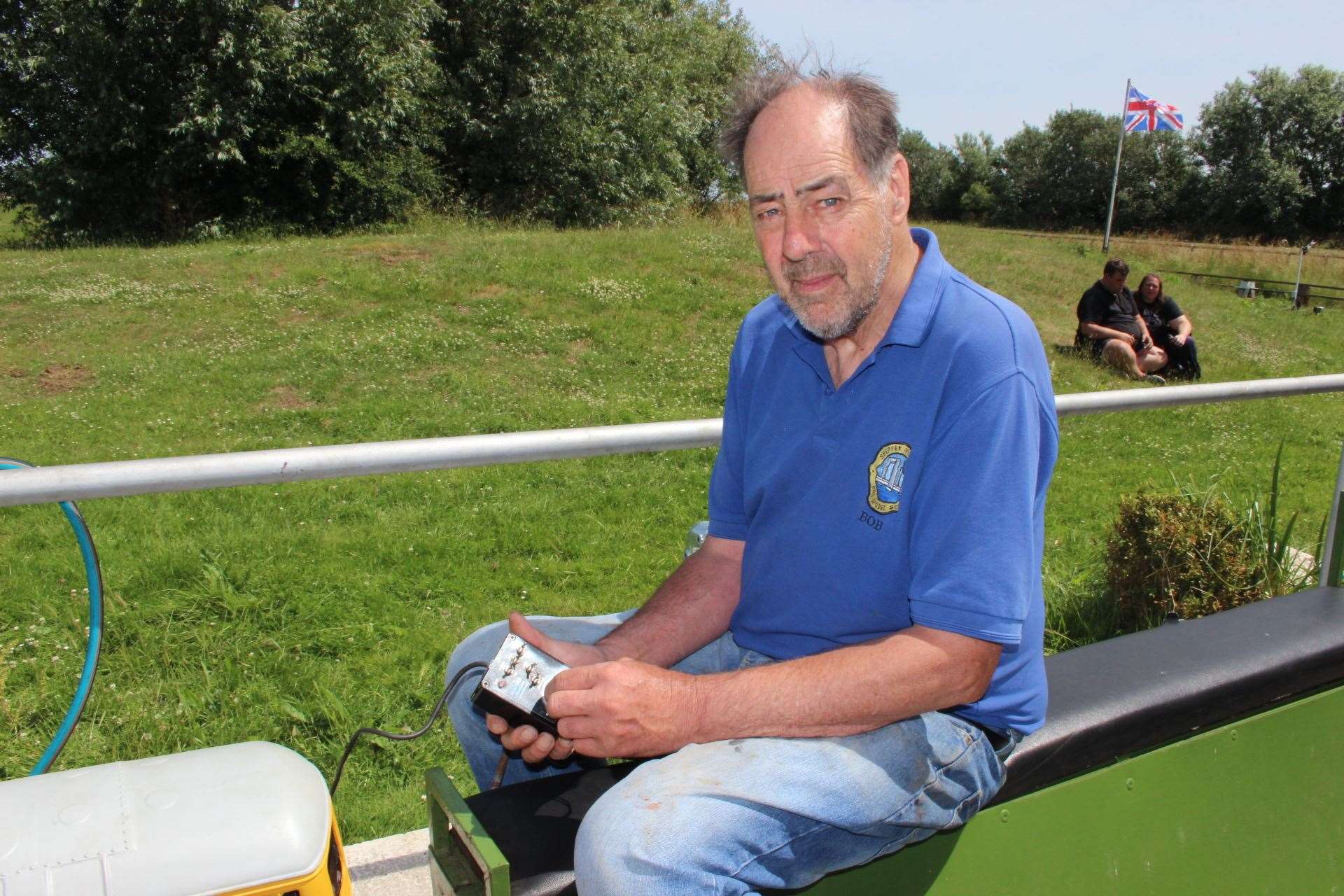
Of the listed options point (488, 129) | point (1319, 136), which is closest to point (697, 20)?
point (488, 129)

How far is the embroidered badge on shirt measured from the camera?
1.55 metres

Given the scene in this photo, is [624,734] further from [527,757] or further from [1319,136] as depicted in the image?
[1319,136]

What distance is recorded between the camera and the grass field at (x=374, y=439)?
321cm

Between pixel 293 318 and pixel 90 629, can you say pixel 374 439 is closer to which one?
pixel 293 318

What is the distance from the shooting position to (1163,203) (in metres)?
53.1

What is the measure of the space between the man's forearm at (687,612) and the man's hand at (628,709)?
1.19 feet

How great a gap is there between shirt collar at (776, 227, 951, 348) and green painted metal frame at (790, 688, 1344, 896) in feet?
2.55

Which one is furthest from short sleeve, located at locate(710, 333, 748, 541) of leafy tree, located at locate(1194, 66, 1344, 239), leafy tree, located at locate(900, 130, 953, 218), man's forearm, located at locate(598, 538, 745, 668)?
leafy tree, located at locate(900, 130, 953, 218)

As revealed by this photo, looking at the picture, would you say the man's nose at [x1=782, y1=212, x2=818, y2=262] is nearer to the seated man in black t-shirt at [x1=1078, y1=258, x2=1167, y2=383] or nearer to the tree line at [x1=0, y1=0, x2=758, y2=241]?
the seated man in black t-shirt at [x1=1078, y1=258, x2=1167, y2=383]

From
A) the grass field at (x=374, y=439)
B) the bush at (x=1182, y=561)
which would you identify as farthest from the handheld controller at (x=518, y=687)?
the bush at (x=1182, y=561)

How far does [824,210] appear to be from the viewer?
66.6 inches

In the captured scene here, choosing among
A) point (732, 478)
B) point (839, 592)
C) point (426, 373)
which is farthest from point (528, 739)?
point (426, 373)

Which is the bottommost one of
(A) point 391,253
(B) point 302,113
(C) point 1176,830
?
(C) point 1176,830

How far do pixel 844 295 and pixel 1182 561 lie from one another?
2.48 meters
